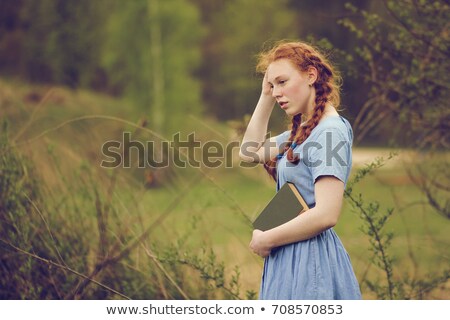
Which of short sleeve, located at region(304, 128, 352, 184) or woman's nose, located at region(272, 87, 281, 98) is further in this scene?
woman's nose, located at region(272, 87, 281, 98)

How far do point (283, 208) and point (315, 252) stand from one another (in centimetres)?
18

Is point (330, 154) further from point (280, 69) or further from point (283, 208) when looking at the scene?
point (280, 69)

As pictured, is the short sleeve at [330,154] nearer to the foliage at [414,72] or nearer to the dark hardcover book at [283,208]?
the dark hardcover book at [283,208]

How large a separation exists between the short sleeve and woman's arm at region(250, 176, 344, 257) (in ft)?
0.09

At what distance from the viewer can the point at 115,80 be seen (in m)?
22.0

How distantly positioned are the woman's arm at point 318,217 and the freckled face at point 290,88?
11.8 inches

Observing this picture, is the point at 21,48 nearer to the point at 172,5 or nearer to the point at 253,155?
the point at 172,5

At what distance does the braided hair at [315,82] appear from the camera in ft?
8.01

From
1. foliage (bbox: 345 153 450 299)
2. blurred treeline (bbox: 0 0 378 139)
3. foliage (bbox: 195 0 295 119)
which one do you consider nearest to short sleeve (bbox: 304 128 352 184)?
foliage (bbox: 345 153 450 299)

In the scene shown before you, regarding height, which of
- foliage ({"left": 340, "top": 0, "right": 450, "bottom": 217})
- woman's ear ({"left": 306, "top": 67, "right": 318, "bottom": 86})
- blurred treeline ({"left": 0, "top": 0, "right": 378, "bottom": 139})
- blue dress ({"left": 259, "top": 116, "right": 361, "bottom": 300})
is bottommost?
blue dress ({"left": 259, "top": 116, "right": 361, "bottom": 300})

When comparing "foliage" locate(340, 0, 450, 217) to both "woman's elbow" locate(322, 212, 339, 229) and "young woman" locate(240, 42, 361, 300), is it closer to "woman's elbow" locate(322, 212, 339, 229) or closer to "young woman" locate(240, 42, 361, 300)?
"young woman" locate(240, 42, 361, 300)

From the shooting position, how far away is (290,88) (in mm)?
2475

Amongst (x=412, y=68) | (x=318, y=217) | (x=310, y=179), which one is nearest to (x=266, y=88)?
(x=310, y=179)

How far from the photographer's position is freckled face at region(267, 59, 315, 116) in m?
2.47
